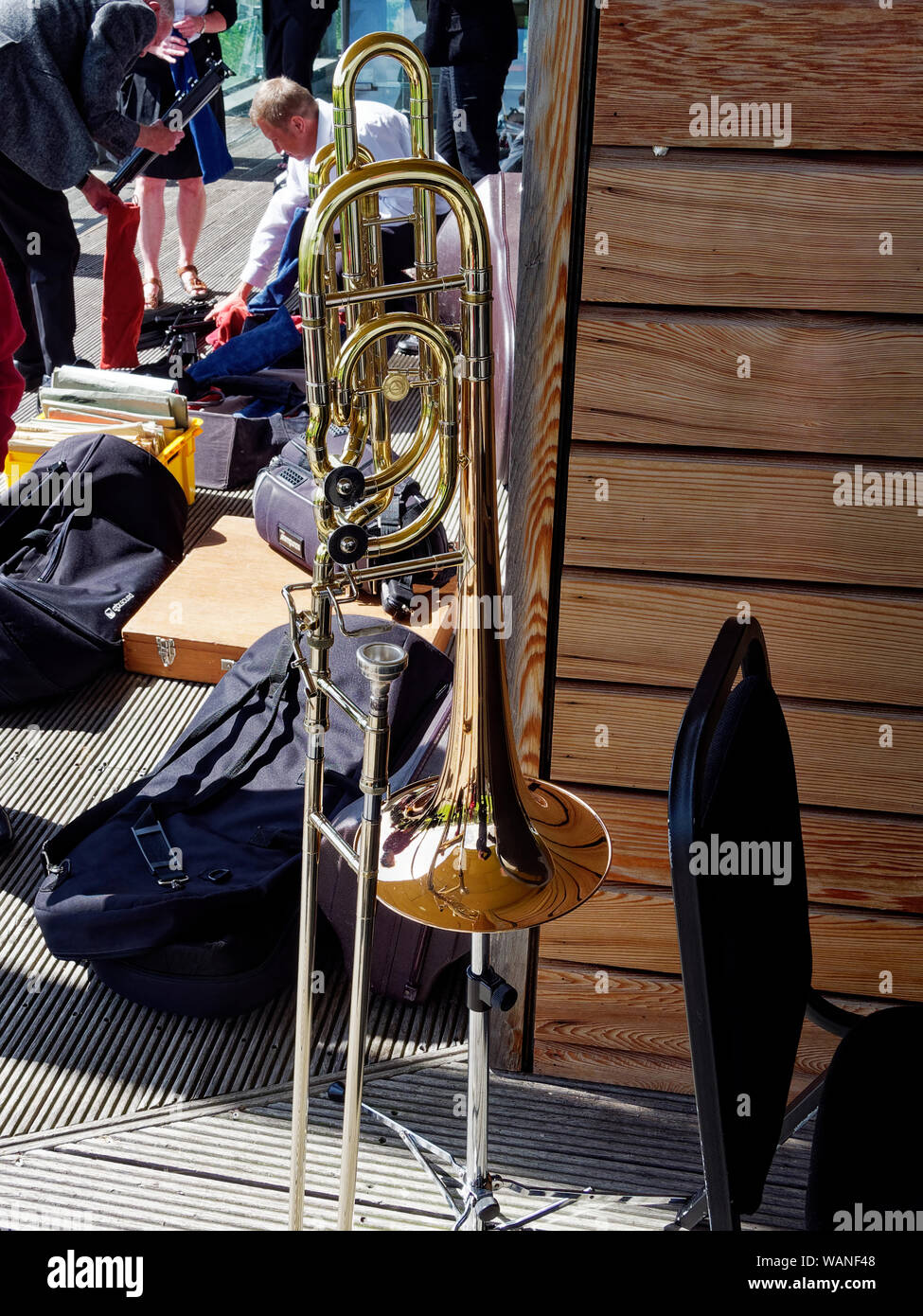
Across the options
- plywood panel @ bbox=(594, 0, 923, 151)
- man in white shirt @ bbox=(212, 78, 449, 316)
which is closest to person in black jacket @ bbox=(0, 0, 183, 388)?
man in white shirt @ bbox=(212, 78, 449, 316)

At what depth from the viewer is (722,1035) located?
45.5 inches

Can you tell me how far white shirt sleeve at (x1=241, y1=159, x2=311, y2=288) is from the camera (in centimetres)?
478

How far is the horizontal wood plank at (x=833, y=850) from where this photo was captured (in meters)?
1.95

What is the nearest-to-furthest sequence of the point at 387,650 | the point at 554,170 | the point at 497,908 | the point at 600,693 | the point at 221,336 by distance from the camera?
the point at 387,650
the point at 497,908
the point at 554,170
the point at 600,693
the point at 221,336

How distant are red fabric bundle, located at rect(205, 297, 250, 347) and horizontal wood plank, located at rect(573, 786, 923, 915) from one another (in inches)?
135

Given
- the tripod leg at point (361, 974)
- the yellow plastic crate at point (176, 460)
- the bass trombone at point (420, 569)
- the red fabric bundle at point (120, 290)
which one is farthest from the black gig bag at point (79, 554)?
the tripod leg at point (361, 974)

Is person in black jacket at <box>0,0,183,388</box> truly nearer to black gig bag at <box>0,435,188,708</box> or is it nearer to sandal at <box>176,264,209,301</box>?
sandal at <box>176,264,209,301</box>

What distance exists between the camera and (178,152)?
5.47 meters

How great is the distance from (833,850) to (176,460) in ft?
8.72

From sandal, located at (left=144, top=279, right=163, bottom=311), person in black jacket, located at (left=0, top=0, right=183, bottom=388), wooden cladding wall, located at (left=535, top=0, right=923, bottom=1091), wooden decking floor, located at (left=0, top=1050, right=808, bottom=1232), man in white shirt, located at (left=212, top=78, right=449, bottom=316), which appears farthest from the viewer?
sandal, located at (left=144, top=279, right=163, bottom=311)

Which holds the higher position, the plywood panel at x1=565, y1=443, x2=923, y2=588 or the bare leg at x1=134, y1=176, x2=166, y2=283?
the plywood panel at x1=565, y1=443, x2=923, y2=588
